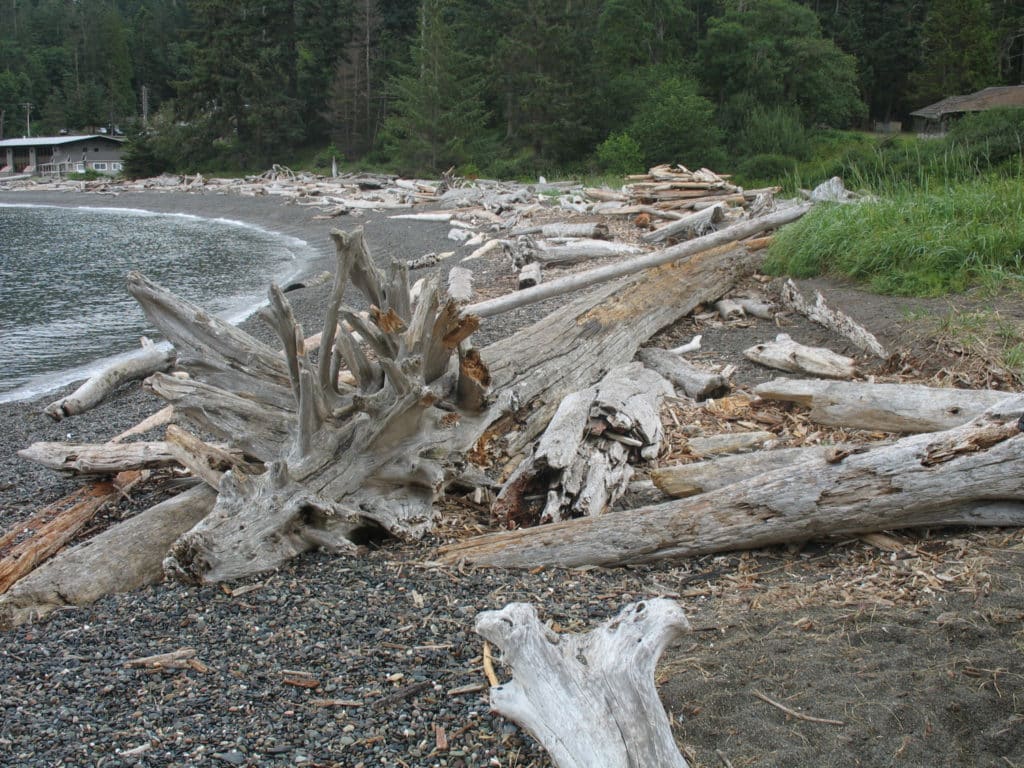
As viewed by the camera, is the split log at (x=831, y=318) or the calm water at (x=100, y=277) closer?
the split log at (x=831, y=318)

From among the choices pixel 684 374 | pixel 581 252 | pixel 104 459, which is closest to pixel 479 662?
pixel 104 459

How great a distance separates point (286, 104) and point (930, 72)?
38467mm

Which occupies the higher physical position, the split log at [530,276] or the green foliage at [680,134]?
the green foliage at [680,134]

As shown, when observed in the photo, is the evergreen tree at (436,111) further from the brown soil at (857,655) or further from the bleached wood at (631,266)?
the brown soil at (857,655)

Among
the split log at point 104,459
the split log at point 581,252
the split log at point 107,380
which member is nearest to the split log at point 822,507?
the split log at point 104,459

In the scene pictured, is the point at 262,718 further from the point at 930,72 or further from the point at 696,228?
the point at 930,72

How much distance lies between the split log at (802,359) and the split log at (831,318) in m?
0.20

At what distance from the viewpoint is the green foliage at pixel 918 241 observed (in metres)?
7.41

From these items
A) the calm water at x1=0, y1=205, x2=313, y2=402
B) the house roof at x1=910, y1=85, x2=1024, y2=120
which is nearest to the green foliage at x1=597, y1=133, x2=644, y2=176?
the calm water at x1=0, y1=205, x2=313, y2=402

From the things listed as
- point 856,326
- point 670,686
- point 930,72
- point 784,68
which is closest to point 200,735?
Result: point 670,686

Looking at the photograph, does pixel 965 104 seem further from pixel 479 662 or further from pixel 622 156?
pixel 479 662

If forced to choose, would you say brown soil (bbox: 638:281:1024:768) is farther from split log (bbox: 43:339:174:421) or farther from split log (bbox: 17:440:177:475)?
split log (bbox: 43:339:174:421)

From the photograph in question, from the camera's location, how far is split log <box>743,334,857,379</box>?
622cm

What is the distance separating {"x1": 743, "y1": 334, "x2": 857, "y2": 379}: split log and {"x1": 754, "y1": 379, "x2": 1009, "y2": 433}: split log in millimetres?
579
